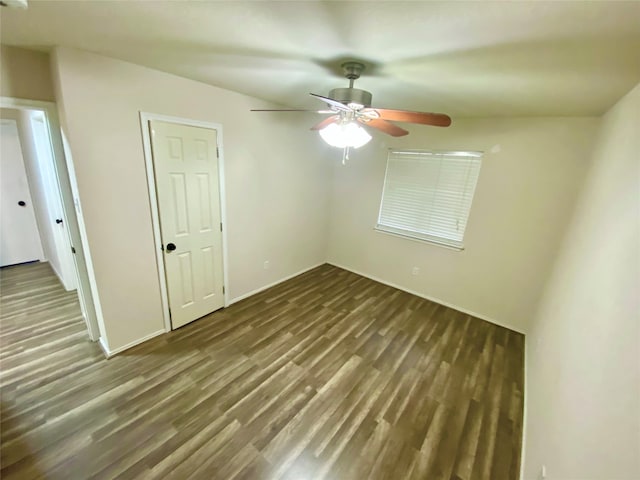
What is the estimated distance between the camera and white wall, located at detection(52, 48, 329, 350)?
188cm

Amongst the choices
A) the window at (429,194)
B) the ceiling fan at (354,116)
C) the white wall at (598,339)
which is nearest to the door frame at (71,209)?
the ceiling fan at (354,116)

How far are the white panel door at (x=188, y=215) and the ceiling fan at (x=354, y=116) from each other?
1.23 m

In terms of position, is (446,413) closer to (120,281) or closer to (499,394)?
(499,394)

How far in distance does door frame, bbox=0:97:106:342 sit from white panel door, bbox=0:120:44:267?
8.99ft

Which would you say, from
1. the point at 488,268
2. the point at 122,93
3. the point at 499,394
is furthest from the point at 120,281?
the point at 488,268

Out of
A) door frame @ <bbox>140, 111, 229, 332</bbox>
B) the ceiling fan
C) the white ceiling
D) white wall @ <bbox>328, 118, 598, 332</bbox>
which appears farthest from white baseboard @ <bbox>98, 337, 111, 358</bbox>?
white wall @ <bbox>328, 118, 598, 332</bbox>

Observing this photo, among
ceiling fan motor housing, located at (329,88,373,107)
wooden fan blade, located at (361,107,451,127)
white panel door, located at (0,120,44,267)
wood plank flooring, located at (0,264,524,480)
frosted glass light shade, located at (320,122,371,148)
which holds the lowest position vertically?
wood plank flooring, located at (0,264,524,480)

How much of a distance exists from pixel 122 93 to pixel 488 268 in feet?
13.4

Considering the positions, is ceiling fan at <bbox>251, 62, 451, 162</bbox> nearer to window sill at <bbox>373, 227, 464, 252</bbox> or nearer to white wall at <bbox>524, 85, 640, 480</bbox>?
white wall at <bbox>524, 85, 640, 480</bbox>

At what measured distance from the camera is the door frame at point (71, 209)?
1909 mm

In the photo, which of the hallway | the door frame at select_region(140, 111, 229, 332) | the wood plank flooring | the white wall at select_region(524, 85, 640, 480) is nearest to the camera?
the white wall at select_region(524, 85, 640, 480)

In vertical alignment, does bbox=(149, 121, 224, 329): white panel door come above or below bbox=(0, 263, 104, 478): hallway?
above

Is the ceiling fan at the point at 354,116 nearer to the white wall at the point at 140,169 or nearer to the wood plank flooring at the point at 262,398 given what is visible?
the white wall at the point at 140,169

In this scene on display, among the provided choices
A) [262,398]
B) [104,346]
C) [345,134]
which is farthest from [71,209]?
[345,134]
